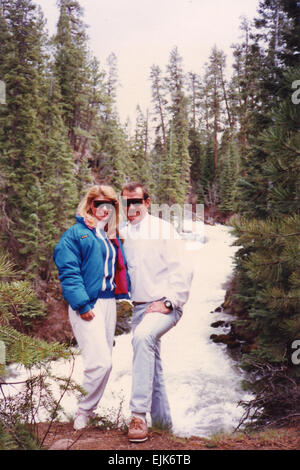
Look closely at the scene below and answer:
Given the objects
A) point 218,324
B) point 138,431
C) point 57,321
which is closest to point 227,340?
point 218,324

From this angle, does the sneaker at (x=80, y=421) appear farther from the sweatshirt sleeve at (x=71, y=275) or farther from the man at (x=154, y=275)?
the sweatshirt sleeve at (x=71, y=275)

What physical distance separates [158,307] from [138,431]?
1.07 meters

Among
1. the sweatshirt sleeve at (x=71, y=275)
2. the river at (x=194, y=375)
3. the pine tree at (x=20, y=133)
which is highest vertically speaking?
the pine tree at (x=20, y=133)

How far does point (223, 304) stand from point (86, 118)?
54.4 feet

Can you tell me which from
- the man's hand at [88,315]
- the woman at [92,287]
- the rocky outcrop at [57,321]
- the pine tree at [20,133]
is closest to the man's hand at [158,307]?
the woman at [92,287]

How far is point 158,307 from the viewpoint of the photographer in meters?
3.71

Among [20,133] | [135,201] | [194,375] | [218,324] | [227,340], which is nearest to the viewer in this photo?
[135,201]

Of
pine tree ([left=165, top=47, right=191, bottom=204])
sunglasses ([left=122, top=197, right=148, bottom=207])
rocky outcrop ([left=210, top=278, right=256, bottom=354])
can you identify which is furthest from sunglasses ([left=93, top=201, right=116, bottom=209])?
pine tree ([left=165, top=47, right=191, bottom=204])

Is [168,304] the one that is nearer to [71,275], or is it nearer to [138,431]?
[71,275]

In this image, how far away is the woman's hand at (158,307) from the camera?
3.69 metres

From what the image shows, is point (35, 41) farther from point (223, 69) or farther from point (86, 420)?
point (223, 69)

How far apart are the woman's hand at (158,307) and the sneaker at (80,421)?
1.15m

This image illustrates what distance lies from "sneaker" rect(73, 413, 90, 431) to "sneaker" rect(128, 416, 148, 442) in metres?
0.62

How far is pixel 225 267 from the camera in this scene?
24266 millimetres
